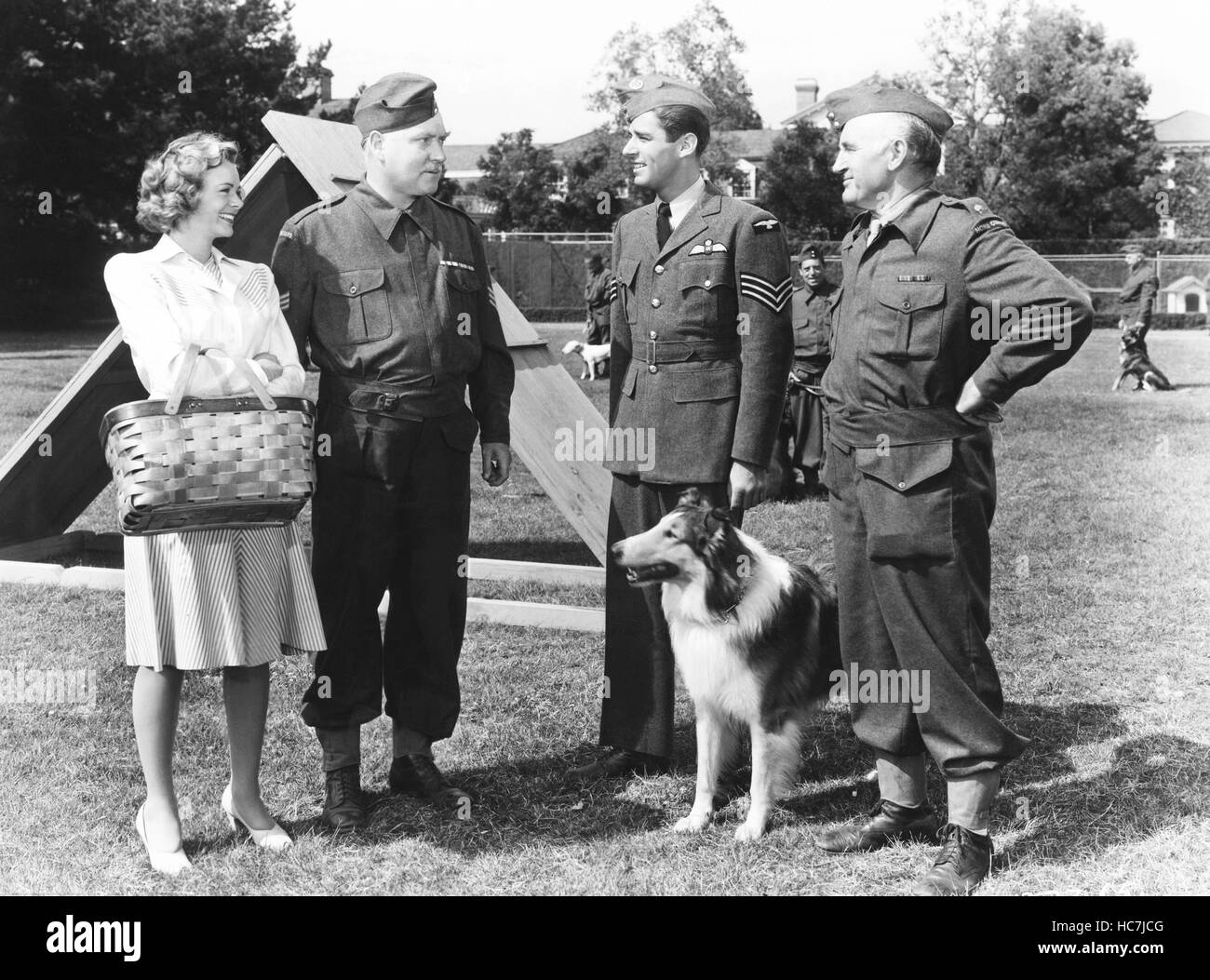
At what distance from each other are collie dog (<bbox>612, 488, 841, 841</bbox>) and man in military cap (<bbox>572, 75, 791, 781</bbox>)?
289mm

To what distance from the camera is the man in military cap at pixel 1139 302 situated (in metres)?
17.5

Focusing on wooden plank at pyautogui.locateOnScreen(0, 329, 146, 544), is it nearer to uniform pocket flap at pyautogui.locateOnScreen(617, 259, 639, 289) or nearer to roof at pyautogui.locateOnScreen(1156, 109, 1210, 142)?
uniform pocket flap at pyautogui.locateOnScreen(617, 259, 639, 289)

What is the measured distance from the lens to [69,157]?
101 ft

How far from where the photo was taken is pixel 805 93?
63.4m

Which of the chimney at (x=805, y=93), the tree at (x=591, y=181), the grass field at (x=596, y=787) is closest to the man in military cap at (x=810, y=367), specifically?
the grass field at (x=596, y=787)

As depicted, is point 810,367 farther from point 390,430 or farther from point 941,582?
point 941,582

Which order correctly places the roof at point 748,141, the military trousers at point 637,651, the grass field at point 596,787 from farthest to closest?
the roof at point 748,141
the military trousers at point 637,651
the grass field at point 596,787

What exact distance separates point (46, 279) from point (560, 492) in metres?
30.1

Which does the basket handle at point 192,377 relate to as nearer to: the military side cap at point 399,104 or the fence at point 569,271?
the military side cap at point 399,104

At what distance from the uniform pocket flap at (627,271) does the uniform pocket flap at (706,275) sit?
0.82 feet

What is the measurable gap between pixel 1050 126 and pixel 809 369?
3317 centimetres

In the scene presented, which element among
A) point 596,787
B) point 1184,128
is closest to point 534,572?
point 596,787

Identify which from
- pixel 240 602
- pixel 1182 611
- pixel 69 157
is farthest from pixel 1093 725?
pixel 69 157

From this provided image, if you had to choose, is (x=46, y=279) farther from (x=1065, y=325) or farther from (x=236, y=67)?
(x=1065, y=325)
